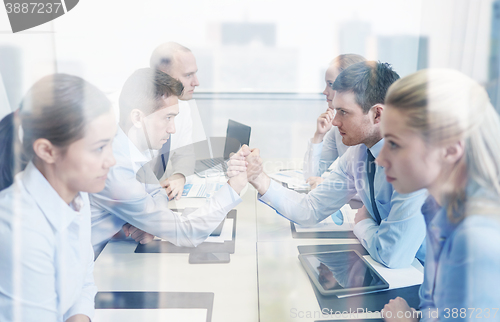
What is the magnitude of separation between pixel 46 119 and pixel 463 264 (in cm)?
62

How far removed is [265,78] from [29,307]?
0.64 m

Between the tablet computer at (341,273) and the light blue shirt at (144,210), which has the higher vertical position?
the light blue shirt at (144,210)

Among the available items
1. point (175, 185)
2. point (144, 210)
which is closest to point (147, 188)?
point (144, 210)

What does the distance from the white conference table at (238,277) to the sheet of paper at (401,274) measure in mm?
103

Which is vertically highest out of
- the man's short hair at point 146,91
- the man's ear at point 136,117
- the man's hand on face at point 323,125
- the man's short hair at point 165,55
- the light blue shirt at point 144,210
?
the man's short hair at point 165,55

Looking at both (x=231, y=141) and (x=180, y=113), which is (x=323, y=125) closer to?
(x=231, y=141)

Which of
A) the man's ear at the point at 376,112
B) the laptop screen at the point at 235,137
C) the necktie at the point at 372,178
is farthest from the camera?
the laptop screen at the point at 235,137

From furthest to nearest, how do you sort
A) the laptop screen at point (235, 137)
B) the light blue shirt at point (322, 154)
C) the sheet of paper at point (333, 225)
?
the light blue shirt at point (322, 154) < the laptop screen at point (235, 137) < the sheet of paper at point (333, 225)

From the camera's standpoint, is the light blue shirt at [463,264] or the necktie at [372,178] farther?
the necktie at [372,178]

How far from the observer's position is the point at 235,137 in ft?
3.51

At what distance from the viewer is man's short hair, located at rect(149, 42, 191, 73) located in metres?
0.68

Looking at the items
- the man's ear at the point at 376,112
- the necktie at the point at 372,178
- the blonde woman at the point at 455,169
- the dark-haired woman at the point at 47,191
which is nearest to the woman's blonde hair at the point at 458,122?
the blonde woman at the point at 455,169

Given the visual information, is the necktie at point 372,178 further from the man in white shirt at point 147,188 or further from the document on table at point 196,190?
the document on table at point 196,190

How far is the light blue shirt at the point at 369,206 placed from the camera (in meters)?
0.66
